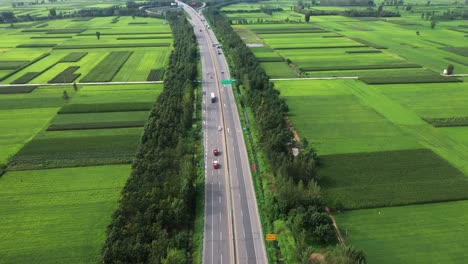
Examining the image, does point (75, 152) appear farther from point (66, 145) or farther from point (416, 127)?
point (416, 127)

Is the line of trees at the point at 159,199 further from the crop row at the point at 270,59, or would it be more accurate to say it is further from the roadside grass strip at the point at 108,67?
the crop row at the point at 270,59

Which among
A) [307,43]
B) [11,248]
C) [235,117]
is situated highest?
[307,43]

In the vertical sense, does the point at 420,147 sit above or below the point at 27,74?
below

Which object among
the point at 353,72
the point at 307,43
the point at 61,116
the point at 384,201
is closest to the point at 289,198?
the point at 384,201

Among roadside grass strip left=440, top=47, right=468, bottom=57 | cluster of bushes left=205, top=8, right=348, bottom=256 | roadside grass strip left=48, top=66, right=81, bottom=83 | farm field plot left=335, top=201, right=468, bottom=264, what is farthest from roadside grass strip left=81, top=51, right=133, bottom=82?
roadside grass strip left=440, top=47, right=468, bottom=57

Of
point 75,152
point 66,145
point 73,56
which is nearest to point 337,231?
point 75,152

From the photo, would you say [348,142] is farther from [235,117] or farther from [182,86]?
[182,86]
